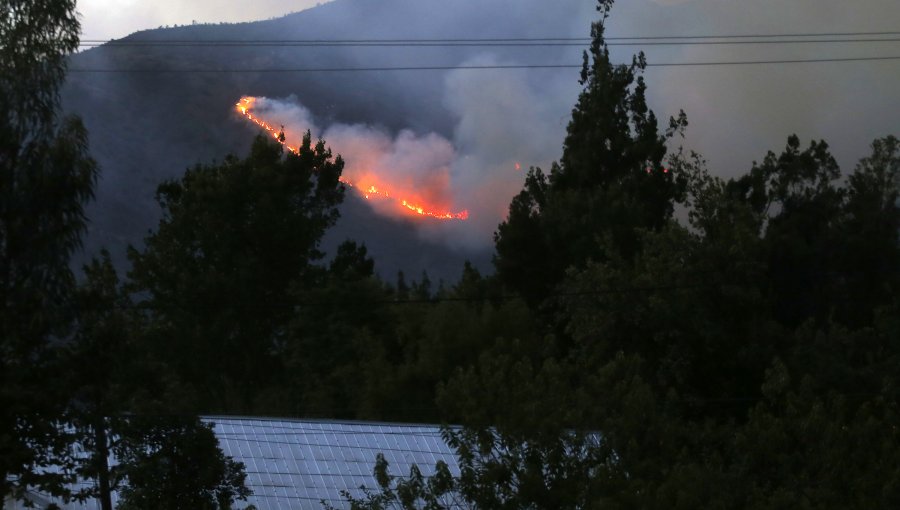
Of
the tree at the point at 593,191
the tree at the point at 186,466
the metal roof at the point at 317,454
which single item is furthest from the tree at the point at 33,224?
the tree at the point at 593,191

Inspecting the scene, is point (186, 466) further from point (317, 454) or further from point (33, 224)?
point (33, 224)

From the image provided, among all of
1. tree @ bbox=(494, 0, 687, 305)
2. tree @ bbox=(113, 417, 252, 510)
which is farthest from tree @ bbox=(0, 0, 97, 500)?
tree @ bbox=(494, 0, 687, 305)

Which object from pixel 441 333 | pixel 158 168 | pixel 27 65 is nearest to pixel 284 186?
pixel 441 333

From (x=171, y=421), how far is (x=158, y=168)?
112m

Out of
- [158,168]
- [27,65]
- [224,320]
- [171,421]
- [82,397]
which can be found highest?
[158,168]

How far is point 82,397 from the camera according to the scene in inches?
546

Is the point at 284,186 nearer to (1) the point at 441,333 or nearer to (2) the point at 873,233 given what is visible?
(1) the point at 441,333

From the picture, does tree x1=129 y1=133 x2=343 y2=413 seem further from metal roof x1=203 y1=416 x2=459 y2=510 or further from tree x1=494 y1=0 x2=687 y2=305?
metal roof x1=203 y1=416 x2=459 y2=510

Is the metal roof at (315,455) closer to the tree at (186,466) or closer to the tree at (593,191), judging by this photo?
the tree at (186,466)

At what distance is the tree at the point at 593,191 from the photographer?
154ft

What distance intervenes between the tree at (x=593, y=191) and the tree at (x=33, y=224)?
33524 millimetres

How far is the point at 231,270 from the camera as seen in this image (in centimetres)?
5603

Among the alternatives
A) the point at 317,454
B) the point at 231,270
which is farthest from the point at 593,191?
the point at 317,454

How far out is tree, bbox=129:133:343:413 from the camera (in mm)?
54281
